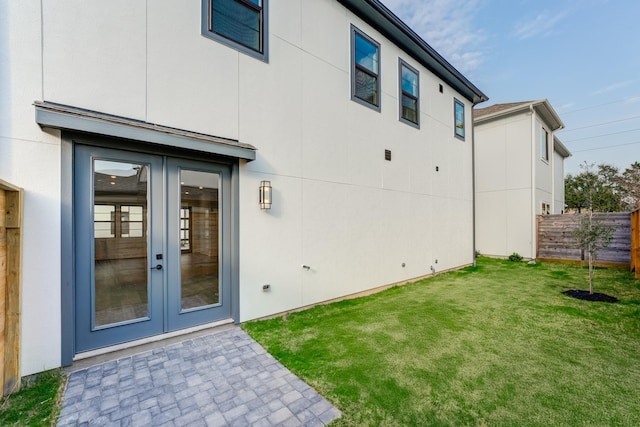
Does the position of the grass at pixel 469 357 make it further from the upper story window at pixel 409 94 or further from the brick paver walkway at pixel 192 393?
the upper story window at pixel 409 94

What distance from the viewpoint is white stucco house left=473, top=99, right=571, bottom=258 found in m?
11.0

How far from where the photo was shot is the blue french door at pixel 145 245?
3.16 metres

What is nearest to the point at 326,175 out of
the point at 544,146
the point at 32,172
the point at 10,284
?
the point at 32,172

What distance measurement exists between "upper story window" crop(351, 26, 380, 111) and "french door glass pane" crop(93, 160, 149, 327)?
4621mm

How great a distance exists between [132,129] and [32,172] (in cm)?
104

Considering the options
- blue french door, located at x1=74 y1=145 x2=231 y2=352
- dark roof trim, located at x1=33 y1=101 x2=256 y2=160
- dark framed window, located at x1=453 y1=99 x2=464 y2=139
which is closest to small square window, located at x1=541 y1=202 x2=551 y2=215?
dark framed window, located at x1=453 y1=99 x2=464 y2=139

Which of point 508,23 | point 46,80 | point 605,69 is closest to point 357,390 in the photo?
point 46,80

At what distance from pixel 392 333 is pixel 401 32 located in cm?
693

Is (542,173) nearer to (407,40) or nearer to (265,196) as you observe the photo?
(407,40)

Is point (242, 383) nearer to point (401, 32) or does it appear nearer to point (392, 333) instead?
point (392, 333)

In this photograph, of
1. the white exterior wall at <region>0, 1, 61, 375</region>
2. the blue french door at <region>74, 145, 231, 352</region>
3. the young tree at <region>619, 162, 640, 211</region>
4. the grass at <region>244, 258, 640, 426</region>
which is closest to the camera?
the grass at <region>244, 258, 640, 426</region>

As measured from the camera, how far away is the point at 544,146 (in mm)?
12586

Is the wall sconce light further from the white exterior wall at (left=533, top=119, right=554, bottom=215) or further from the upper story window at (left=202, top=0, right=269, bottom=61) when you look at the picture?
the white exterior wall at (left=533, top=119, right=554, bottom=215)

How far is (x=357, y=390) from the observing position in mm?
2645
